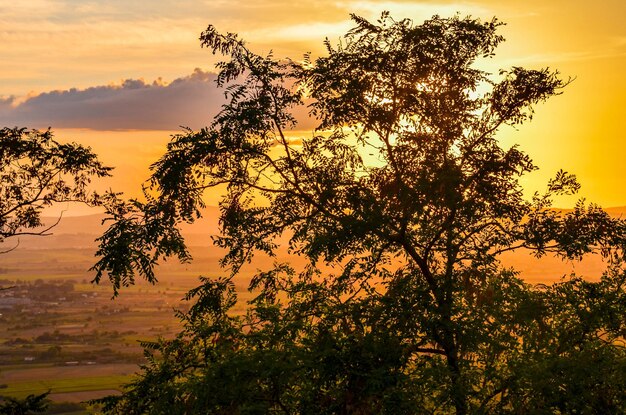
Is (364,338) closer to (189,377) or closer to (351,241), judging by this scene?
(351,241)

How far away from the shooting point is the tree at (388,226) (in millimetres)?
17703

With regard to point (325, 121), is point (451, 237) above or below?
below

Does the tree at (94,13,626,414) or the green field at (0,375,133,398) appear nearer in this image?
the tree at (94,13,626,414)

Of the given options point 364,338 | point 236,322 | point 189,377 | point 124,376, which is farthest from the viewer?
point 124,376

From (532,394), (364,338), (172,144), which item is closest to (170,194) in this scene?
(172,144)

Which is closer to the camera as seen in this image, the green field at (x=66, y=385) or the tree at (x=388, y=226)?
the tree at (x=388, y=226)

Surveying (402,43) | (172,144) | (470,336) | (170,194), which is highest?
(402,43)

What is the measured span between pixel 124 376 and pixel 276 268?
106 meters

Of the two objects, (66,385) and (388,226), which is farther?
(66,385)

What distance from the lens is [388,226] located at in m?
20.2

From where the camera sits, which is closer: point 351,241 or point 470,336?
point 470,336

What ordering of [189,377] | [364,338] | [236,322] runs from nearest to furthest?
[364,338] → [189,377] → [236,322]

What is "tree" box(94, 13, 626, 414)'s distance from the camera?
17703mm

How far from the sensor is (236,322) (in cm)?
2100
